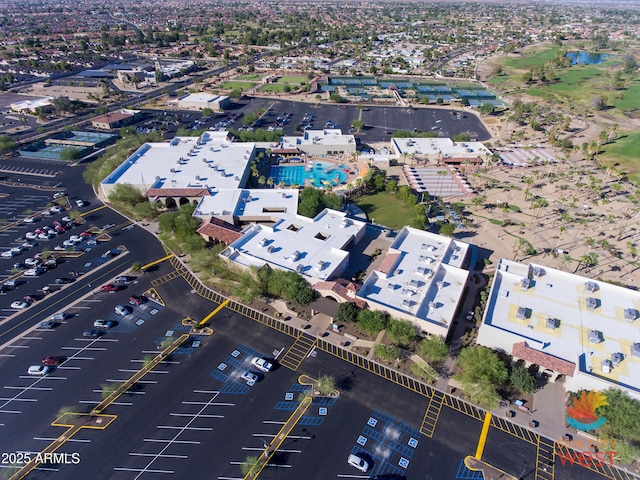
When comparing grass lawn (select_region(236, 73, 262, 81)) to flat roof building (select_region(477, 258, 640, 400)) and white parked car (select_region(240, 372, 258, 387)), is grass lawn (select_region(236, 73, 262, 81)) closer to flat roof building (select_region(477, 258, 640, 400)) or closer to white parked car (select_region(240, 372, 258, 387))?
flat roof building (select_region(477, 258, 640, 400))

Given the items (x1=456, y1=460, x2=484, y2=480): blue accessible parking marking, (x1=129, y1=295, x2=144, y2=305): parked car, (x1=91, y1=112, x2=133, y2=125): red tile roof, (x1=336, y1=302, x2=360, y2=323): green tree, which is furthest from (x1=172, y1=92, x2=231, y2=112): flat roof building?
(x1=456, y1=460, x2=484, y2=480): blue accessible parking marking

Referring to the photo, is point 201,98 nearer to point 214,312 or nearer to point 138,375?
point 214,312

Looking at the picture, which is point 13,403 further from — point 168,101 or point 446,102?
point 446,102

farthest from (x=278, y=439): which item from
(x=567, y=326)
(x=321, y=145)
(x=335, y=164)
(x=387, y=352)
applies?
(x=321, y=145)

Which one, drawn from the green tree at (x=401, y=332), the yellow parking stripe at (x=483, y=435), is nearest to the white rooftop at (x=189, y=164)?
the green tree at (x=401, y=332)

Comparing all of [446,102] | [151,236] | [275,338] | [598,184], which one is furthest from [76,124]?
[598,184]

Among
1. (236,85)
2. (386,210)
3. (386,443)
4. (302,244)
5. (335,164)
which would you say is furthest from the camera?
(236,85)

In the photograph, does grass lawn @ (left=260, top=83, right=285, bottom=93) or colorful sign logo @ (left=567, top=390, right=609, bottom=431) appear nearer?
colorful sign logo @ (left=567, top=390, right=609, bottom=431)
